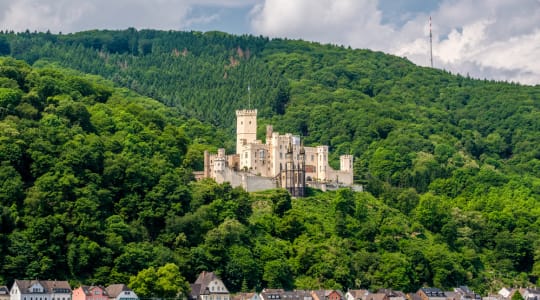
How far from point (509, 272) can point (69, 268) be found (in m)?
59.0

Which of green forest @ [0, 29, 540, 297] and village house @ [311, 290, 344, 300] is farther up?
green forest @ [0, 29, 540, 297]

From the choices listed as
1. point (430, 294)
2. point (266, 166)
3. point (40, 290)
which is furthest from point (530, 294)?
point (40, 290)

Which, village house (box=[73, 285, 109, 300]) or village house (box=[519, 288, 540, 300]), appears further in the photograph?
village house (box=[519, 288, 540, 300])

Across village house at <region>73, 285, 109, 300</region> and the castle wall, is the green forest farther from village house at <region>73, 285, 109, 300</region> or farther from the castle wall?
village house at <region>73, 285, 109, 300</region>

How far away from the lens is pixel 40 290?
9831 centimetres

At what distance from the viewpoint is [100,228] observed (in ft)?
366

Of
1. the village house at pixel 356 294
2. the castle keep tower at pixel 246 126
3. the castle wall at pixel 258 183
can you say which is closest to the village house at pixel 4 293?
the village house at pixel 356 294

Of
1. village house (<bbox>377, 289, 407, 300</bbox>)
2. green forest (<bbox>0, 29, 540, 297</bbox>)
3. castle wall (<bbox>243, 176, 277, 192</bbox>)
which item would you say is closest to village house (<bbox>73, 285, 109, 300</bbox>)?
green forest (<bbox>0, 29, 540, 297</bbox>)

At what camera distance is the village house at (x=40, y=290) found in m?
97.1

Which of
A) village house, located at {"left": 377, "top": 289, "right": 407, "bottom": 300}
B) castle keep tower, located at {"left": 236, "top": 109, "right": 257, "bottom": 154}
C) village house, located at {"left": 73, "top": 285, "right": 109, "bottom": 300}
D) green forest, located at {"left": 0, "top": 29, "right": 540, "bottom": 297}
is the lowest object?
village house, located at {"left": 377, "top": 289, "right": 407, "bottom": 300}

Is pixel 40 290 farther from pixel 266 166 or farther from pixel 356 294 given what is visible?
pixel 266 166

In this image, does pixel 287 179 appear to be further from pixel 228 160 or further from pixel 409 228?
pixel 409 228

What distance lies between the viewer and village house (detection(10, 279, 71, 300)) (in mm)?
97062

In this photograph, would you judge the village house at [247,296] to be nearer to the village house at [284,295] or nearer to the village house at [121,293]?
the village house at [284,295]
